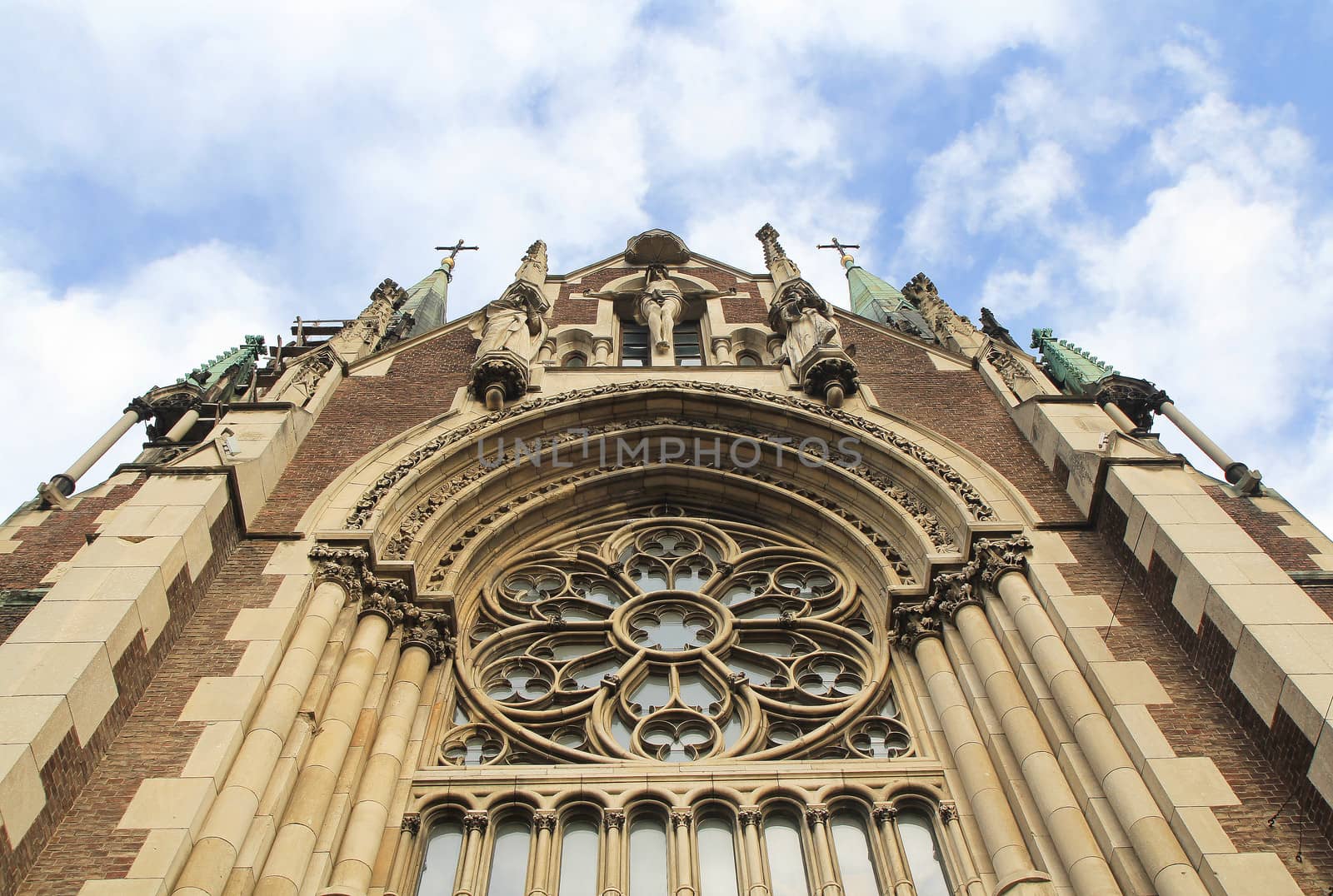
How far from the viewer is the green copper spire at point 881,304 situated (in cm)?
2150

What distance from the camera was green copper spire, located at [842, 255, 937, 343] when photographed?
846 inches

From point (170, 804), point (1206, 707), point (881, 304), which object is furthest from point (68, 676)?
point (881, 304)

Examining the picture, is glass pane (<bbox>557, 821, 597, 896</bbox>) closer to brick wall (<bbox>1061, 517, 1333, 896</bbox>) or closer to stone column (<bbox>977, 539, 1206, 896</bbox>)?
stone column (<bbox>977, 539, 1206, 896</bbox>)

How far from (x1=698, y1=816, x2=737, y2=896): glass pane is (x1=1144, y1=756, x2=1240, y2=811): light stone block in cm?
325

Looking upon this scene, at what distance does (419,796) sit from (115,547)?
3.47 metres

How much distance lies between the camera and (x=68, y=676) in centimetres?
909

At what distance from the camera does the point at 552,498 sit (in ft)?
48.4

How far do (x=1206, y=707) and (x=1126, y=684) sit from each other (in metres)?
0.63

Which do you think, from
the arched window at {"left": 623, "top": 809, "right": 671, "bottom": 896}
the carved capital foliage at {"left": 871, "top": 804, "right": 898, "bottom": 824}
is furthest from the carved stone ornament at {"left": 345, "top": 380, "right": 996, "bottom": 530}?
the arched window at {"left": 623, "top": 809, "right": 671, "bottom": 896}

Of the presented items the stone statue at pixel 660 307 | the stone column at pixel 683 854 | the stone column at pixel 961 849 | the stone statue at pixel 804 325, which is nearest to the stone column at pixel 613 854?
the stone column at pixel 683 854

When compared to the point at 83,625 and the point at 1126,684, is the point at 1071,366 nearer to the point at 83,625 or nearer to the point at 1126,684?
the point at 1126,684


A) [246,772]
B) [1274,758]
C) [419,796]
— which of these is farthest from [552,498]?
[1274,758]

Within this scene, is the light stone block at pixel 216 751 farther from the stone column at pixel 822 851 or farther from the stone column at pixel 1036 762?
the stone column at pixel 1036 762

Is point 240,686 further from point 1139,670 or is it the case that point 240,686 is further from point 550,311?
point 550,311
